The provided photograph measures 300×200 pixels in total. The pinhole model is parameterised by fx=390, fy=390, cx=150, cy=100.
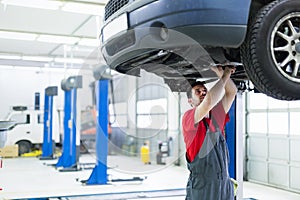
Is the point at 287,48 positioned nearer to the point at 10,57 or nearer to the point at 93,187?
the point at 93,187

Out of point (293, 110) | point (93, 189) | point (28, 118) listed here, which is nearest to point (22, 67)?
point (28, 118)

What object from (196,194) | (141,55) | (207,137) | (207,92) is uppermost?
(141,55)

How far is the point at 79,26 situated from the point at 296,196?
592cm

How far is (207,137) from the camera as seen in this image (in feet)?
9.02

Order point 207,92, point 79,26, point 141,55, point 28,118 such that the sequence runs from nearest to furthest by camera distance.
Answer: point 141,55
point 207,92
point 79,26
point 28,118

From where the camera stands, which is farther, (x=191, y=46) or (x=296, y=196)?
(x=296, y=196)

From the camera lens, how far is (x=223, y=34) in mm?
1947

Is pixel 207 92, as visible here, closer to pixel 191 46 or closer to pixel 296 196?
pixel 191 46

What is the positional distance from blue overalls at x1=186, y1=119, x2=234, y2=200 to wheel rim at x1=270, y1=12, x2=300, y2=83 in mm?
810

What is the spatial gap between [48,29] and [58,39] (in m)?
1.03

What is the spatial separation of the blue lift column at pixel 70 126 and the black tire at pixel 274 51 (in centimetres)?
681

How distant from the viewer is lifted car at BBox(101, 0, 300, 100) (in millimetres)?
1935

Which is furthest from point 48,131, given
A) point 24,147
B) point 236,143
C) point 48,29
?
point 236,143

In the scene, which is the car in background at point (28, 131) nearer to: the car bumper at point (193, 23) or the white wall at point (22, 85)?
the white wall at point (22, 85)
